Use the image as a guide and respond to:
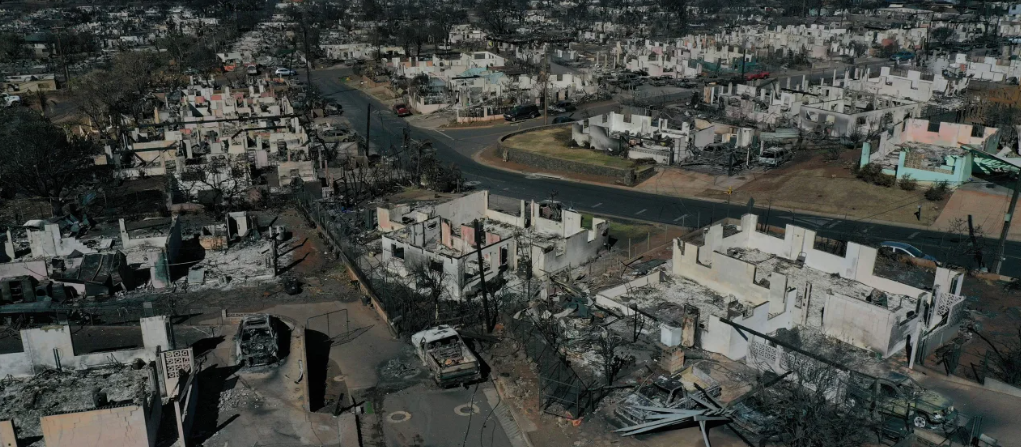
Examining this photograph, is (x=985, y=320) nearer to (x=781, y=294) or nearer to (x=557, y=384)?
(x=781, y=294)

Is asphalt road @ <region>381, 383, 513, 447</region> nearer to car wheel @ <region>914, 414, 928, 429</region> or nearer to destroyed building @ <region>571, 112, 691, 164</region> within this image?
car wheel @ <region>914, 414, 928, 429</region>

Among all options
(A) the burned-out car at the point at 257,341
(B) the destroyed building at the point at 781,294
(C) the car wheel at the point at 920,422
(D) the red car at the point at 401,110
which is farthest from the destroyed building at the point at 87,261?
(D) the red car at the point at 401,110

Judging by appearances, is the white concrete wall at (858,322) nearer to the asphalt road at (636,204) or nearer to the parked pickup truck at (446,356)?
the asphalt road at (636,204)

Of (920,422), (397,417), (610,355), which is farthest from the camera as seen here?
(610,355)

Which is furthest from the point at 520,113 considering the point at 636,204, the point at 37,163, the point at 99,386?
the point at 99,386

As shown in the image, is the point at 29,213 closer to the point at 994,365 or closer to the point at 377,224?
the point at 377,224

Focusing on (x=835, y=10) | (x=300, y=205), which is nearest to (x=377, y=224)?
(x=300, y=205)

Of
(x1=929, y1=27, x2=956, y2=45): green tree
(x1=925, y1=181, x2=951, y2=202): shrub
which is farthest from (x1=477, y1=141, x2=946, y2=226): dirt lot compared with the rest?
(x1=929, y1=27, x2=956, y2=45): green tree
